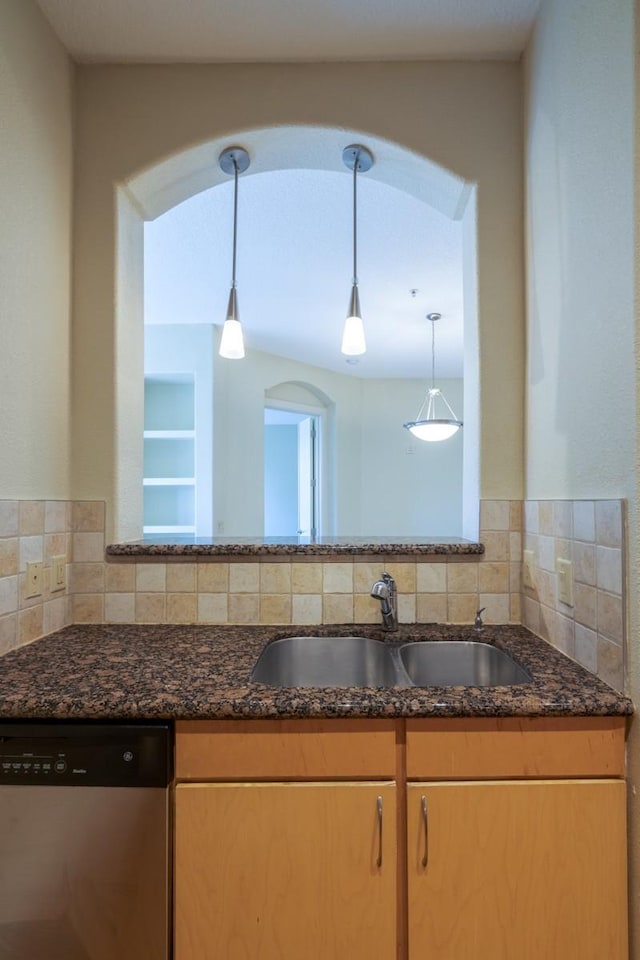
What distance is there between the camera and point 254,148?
166cm

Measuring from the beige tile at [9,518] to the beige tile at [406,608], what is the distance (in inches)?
42.6

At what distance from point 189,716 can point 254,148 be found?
1.70m

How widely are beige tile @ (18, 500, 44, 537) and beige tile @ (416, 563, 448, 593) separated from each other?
3.59 ft

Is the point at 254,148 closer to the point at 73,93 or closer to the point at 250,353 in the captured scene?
the point at 73,93

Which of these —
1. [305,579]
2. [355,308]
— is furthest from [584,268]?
[305,579]

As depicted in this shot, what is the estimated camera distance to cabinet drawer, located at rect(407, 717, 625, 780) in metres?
0.99

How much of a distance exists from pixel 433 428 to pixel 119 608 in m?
2.86

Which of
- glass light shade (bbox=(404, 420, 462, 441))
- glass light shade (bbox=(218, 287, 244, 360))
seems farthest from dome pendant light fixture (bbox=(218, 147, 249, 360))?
glass light shade (bbox=(404, 420, 462, 441))

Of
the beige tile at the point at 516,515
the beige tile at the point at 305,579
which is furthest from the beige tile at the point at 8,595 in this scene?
the beige tile at the point at 516,515

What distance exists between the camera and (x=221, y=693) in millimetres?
1011

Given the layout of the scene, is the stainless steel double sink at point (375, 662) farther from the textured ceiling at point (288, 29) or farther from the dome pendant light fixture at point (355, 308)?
the textured ceiling at point (288, 29)

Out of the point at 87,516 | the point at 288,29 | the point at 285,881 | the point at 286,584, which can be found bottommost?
the point at 285,881

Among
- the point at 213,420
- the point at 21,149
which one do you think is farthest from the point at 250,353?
the point at 21,149

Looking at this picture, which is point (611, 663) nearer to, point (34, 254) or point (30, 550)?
point (30, 550)
